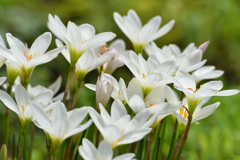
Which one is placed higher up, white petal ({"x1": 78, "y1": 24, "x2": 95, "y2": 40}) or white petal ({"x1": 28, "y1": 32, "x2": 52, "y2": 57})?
white petal ({"x1": 28, "y1": 32, "x2": 52, "y2": 57})

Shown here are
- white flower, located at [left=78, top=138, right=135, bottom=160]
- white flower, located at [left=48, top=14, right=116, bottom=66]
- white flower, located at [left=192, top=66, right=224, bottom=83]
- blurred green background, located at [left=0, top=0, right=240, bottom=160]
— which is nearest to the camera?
white flower, located at [left=78, top=138, right=135, bottom=160]

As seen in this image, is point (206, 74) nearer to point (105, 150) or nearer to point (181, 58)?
point (181, 58)

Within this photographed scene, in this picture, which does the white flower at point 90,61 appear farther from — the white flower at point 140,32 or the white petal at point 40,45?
the white flower at point 140,32

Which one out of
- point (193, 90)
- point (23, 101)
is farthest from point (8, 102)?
point (193, 90)

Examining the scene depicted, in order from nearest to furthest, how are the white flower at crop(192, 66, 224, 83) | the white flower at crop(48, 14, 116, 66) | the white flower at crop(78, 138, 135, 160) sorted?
the white flower at crop(78, 138, 135, 160), the white flower at crop(48, 14, 116, 66), the white flower at crop(192, 66, 224, 83)

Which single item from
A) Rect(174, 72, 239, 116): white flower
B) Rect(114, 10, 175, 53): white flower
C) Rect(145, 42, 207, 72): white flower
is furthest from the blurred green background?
Rect(174, 72, 239, 116): white flower

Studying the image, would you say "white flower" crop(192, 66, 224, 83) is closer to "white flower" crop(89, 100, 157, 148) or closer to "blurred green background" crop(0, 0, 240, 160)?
"white flower" crop(89, 100, 157, 148)
